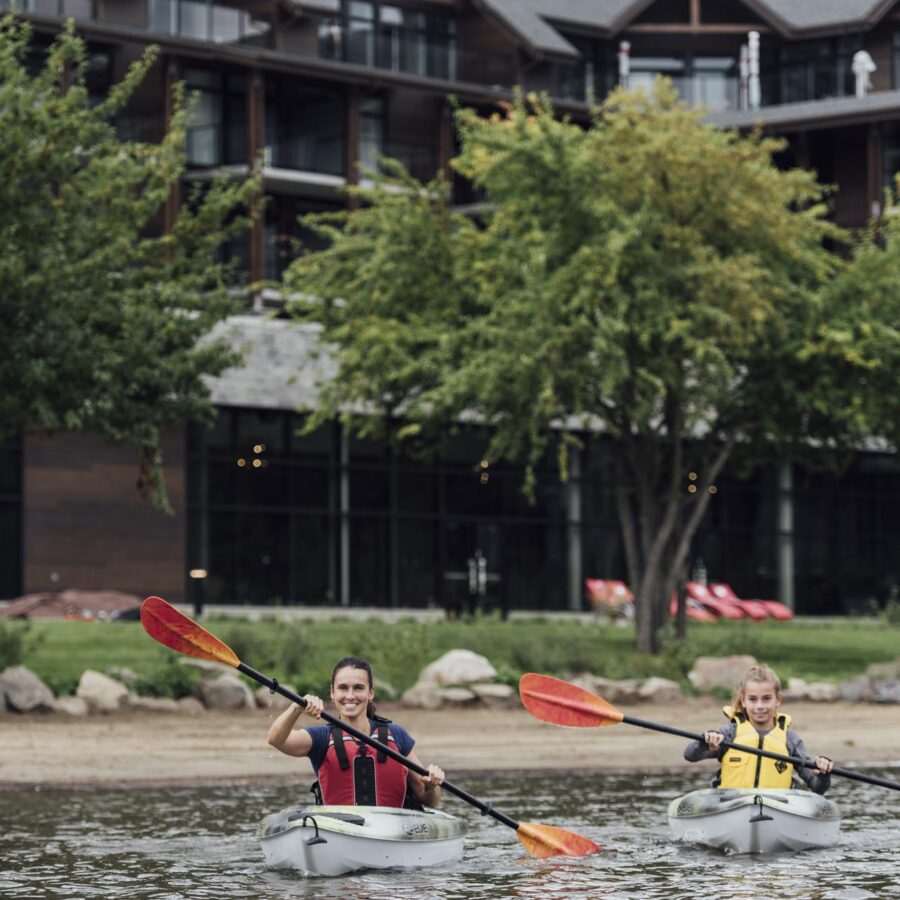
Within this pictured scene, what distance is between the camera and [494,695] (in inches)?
1113

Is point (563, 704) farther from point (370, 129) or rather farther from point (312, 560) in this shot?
point (370, 129)

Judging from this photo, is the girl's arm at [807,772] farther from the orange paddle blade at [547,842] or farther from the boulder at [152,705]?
the boulder at [152,705]

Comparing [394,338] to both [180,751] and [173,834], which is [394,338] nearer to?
[180,751]

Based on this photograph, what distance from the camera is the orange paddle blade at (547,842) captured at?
14.1 metres

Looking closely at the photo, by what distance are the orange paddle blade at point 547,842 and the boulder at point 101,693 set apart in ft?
40.5

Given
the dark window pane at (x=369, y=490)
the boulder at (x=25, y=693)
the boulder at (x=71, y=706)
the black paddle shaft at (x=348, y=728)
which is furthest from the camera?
the dark window pane at (x=369, y=490)

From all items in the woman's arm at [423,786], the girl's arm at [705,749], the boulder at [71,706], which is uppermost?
the girl's arm at [705,749]

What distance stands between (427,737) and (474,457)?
30.7 meters

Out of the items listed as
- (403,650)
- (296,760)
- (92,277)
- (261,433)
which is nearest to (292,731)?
(296,760)

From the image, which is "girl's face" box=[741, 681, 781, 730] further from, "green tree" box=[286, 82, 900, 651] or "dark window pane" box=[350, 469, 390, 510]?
"dark window pane" box=[350, 469, 390, 510]

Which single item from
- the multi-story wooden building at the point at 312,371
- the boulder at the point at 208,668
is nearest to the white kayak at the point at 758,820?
the boulder at the point at 208,668

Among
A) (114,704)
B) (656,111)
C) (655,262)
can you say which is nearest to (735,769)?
(114,704)

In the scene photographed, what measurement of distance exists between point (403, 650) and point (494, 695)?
7.61ft

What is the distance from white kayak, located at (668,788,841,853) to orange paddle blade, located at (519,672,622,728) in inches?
36.5
